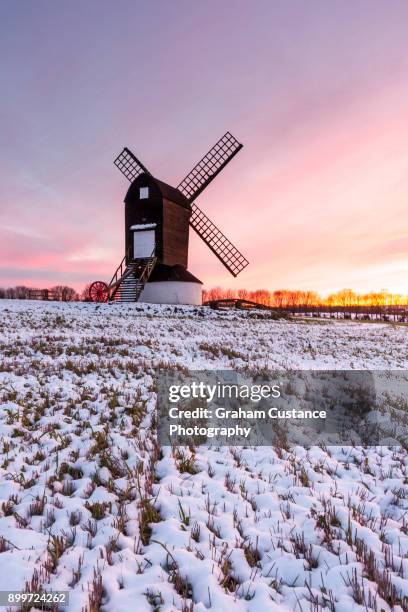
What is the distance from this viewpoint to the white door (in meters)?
30.6

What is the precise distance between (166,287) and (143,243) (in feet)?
14.1

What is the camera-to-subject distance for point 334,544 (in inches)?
121

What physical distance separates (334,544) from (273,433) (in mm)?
2654

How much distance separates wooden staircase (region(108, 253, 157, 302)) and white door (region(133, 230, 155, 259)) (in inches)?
23.3

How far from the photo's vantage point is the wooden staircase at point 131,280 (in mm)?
28591

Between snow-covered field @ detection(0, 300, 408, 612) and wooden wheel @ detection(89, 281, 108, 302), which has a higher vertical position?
wooden wheel @ detection(89, 281, 108, 302)

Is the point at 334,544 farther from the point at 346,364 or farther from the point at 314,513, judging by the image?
the point at 346,364

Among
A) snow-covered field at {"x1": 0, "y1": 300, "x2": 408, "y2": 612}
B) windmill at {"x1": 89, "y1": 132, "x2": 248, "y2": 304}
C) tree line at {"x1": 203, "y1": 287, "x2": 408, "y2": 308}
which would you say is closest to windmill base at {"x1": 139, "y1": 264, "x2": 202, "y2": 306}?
windmill at {"x1": 89, "y1": 132, "x2": 248, "y2": 304}

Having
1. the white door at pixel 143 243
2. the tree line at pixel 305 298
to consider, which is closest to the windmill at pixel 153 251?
the white door at pixel 143 243

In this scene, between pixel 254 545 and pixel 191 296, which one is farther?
pixel 191 296

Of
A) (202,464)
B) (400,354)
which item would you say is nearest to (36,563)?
Answer: (202,464)

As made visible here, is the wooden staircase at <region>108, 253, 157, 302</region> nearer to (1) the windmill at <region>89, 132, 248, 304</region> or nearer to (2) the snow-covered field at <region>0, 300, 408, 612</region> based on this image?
(1) the windmill at <region>89, 132, 248, 304</region>

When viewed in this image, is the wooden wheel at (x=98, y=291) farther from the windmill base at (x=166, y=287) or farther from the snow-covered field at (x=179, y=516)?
the snow-covered field at (x=179, y=516)

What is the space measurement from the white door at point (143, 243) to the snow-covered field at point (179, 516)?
2454 cm
